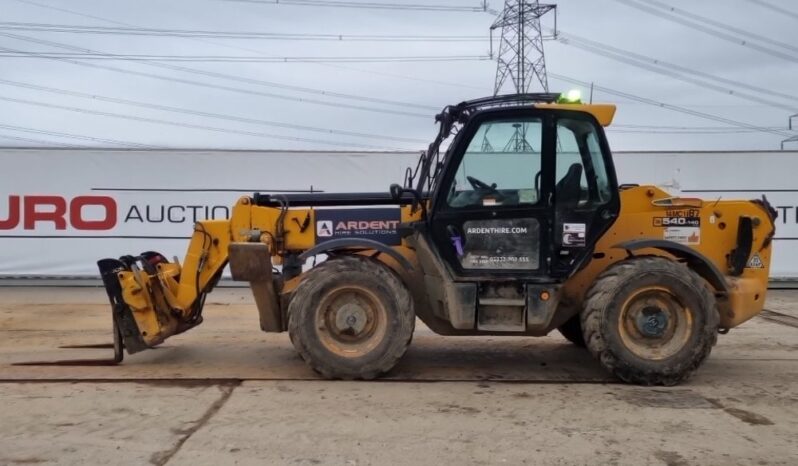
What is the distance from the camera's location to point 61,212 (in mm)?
13438

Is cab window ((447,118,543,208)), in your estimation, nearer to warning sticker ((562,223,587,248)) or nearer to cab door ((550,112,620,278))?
cab door ((550,112,620,278))

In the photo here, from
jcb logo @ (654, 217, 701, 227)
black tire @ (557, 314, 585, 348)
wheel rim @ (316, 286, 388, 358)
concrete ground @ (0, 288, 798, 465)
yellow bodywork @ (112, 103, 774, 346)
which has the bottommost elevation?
concrete ground @ (0, 288, 798, 465)

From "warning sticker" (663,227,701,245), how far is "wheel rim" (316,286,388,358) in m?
2.79

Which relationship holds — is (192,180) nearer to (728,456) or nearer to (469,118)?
(469,118)

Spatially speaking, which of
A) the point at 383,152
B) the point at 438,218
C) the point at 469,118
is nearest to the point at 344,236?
the point at 438,218

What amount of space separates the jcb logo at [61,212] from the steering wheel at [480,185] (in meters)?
9.48

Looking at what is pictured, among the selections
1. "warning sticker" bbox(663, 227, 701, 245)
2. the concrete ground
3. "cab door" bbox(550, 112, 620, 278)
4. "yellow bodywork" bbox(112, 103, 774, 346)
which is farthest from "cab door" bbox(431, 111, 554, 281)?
"warning sticker" bbox(663, 227, 701, 245)

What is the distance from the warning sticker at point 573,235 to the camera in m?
6.19

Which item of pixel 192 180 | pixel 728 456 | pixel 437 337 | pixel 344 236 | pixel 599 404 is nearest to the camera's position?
pixel 728 456

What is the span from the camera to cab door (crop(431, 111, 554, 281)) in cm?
618

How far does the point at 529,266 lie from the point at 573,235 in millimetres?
477

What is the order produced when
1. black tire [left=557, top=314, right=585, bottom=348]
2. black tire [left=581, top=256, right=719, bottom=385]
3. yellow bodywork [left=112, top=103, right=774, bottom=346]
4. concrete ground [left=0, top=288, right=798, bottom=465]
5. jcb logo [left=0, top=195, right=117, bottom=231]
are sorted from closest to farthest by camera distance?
concrete ground [left=0, top=288, right=798, bottom=465] < black tire [left=581, top=256, right=719, bottom=385] < yellow bodywork [left=112, top=103, right=774, bottom=346] < black tire [left=557, top=314, right=585, bottom=348] < jcb logo [left=0, top=195, right=117, bottom=231]

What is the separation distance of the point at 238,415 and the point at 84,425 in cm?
107

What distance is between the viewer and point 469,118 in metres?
6.23
